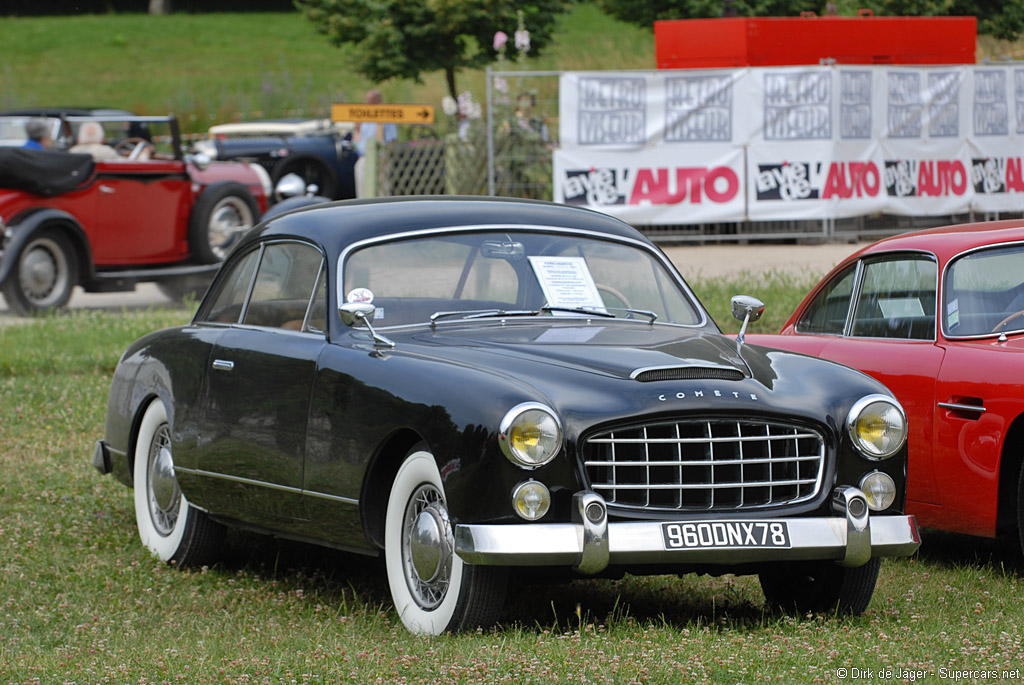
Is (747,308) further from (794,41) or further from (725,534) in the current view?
(794,41)

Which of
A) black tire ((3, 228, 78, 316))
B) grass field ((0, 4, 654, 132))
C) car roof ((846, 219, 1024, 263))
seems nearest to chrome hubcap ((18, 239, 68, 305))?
black tire ((3, 228, 78, 316))

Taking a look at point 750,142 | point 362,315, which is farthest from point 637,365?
point 750,142

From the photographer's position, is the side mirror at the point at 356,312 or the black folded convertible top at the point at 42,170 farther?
the black folded convertible top at the point at 42,170

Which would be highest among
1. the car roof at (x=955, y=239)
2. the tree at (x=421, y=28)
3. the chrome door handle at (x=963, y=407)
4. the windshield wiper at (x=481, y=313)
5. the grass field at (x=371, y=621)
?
the tree at (x=421, y=28)

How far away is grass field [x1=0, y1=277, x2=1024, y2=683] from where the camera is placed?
14.1 ft

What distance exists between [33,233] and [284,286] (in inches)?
342

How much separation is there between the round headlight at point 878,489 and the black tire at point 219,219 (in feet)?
37.6

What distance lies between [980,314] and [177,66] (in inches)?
2097

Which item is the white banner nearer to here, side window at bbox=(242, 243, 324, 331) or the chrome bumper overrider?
side window at bbox=(242, 243, 324, 331)

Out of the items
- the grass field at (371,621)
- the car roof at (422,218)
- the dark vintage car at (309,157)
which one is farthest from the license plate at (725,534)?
the dark vintage car at (309,157)

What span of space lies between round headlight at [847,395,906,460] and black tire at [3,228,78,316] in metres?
10.7

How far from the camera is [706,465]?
4.80 m

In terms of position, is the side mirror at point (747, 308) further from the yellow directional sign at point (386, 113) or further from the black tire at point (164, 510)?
the yellow directional sign at point (386, 113)

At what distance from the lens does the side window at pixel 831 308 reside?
22.9 ft
